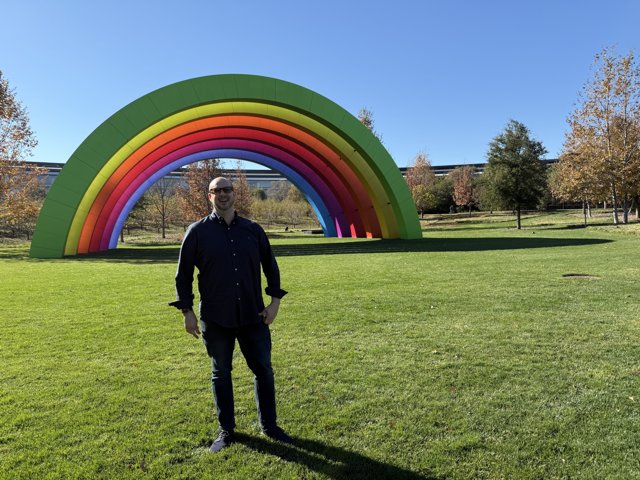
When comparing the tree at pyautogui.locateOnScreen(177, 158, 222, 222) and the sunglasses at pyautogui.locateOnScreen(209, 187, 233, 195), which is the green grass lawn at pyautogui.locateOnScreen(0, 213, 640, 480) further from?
the tree at pyautogui.locateOnScreen(177, 158, 222, 222)

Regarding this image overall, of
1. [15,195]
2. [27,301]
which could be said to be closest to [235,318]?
[27,301]

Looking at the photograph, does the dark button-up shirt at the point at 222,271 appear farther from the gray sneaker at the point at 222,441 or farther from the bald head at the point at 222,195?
the gray sneaker at the point at 222,441

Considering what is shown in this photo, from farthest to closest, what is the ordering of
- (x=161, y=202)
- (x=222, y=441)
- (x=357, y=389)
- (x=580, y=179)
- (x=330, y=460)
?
(x=161, y=202) < (x=580, y=179) < (x=357, y=389) < (x=222, y=441) < (x=330, y=460)

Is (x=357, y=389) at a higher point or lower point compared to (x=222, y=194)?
lower

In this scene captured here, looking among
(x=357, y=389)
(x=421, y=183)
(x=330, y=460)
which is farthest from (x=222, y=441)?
(x=421, y=183)

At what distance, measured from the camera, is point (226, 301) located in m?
3.48

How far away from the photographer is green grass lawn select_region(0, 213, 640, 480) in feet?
10.4

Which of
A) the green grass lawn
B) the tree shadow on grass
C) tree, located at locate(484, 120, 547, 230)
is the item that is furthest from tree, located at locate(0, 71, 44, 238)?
tree, located at locate(484, 120, 547, 230)

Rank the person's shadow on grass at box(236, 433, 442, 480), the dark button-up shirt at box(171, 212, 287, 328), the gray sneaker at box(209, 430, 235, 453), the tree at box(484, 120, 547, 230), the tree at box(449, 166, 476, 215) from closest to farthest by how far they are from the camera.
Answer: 1. the person's shadow on grass at box(236, 433, 442, 480)
2. the gray sneaker at box(209, 430, 235, 453)
3. the dark button-up shirt at box(171, 212, 287, 328)
4. the tree at box(484, 120, 547, 230)
5. the tree at box(449, 166, 476, 215)

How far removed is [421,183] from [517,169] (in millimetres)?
24039

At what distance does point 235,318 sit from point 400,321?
13.3 feet

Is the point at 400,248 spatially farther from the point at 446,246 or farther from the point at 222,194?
the point at 222,194

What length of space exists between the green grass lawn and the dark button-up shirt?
105 cm

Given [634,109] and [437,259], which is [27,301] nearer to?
[437,259]
